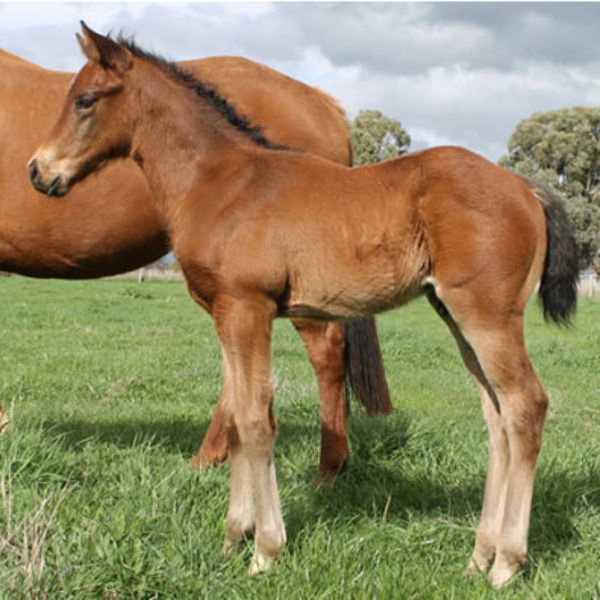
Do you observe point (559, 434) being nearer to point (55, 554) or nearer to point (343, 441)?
point (343, 441)

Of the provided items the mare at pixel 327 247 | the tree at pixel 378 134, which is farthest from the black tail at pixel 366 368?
the tree at pixel 378 134

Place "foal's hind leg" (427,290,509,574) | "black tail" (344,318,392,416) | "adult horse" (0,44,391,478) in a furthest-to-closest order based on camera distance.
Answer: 1. "black tail" (344,318,392,416)
2. "adult horse" (0,44,391,478)
3. "foal's hind leg" (427,290,509,574)

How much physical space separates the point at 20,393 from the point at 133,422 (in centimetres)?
173

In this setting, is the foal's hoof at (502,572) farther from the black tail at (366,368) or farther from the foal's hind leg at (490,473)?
the black tail at (366,368)

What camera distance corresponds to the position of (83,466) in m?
3.90

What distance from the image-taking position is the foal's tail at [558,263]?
10.2 ft

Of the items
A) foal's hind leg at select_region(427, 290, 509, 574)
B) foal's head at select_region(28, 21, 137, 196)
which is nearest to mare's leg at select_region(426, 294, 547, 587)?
foal's hind leg at select_region(427, 290, 509, 574)

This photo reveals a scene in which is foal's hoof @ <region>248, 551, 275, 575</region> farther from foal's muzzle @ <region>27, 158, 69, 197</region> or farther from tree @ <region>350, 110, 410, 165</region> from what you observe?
tree @ <region>350, 110, 410, 165</region>

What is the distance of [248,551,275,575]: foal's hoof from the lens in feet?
9.69

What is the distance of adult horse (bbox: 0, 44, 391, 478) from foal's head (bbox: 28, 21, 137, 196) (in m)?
1.14

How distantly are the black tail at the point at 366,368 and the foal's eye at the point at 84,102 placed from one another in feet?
8.11

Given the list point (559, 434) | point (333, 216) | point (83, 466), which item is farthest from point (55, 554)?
point (559, 434)

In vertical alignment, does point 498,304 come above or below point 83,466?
above

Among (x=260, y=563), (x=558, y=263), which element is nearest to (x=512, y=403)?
(x=558, y=263)
